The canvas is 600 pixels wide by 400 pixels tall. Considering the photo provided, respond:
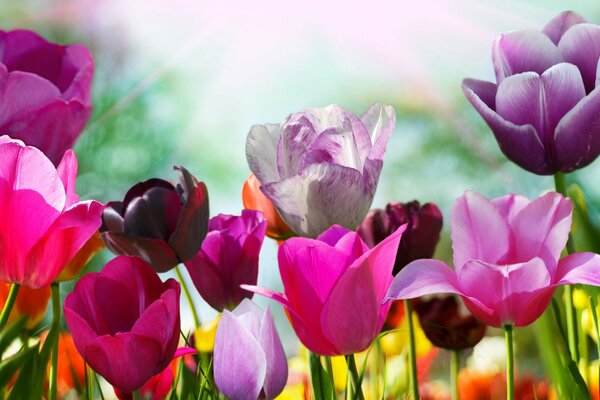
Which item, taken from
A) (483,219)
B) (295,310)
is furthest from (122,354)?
(483,219)

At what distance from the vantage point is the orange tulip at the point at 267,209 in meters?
0.61

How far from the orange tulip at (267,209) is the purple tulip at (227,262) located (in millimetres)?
79

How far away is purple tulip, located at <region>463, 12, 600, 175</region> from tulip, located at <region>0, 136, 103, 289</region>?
0.24m

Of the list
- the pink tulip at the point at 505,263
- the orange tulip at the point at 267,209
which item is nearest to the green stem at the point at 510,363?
the pink tulip at the point at 505,263

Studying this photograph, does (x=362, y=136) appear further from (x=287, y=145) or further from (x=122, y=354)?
(x=122, y=354)

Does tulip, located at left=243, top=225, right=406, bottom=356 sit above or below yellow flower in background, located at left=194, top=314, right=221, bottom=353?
above

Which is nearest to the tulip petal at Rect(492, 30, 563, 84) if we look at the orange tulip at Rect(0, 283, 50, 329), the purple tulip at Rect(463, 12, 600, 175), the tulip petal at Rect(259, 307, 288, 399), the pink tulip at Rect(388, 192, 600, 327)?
the purple tulip at Rect(463, 12, 600, 175)

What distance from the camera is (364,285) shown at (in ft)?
1.34

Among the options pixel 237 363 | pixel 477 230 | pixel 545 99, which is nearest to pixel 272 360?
pixel 237 363

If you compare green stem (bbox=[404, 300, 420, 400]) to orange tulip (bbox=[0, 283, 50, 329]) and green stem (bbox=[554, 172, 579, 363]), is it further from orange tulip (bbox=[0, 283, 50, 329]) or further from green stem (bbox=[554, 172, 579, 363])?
orange tulip (bbox=[0, 283, 50, 329])

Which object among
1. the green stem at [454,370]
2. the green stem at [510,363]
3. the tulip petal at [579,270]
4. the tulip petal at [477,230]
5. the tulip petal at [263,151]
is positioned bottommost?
the green stem at [454,370]

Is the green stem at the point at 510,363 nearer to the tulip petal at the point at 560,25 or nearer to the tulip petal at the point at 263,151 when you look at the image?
the tulip petal at the point at 263,151

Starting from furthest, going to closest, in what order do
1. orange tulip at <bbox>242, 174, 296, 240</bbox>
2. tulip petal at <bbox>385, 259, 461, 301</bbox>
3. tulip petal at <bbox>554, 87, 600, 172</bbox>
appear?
orange tulip at <bbox>242, 174, 296, 240</bbox>, tulip petal at <bbox>554, 87, 600, 172</bbox>, tulip petal at <bbox>385, 259, 461, 301</bbox>

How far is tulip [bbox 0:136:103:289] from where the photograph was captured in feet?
1.36
